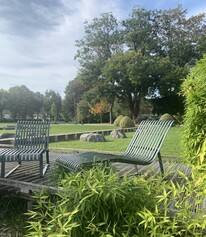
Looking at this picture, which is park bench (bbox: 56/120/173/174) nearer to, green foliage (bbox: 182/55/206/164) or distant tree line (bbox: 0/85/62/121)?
green foliage (bbox: 182/55/206/164)

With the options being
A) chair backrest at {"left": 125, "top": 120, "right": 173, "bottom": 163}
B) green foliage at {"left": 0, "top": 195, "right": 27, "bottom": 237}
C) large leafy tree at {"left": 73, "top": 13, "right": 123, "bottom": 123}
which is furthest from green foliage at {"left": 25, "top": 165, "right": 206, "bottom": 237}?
large leafy tree at {"left": 73, "top": 13, "right": 123, "bottom": 123}

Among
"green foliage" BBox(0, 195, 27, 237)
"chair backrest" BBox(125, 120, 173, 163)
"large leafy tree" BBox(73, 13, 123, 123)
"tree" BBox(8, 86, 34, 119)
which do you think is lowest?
"green foliage" BBox(0, 195, 27, 237)

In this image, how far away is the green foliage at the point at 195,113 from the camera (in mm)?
2656

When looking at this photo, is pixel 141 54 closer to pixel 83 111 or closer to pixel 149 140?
pixel 83 111

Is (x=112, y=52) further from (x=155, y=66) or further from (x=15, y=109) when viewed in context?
(x=15, y=109)

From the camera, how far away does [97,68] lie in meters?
26.2

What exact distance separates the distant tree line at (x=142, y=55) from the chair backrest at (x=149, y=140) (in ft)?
62.9

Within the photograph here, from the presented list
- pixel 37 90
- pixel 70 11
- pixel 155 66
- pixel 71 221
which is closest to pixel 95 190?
pixel 71 221

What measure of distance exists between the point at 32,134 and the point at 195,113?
300 centimetres

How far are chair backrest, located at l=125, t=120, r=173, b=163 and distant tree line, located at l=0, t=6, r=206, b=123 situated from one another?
19.2 metres

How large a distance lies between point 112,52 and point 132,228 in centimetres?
2687

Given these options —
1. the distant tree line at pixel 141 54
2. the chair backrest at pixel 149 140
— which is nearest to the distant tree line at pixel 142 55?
the distant tree line at pixel 141 54

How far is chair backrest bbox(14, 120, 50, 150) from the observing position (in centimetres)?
434

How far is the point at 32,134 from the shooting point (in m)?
4.57
